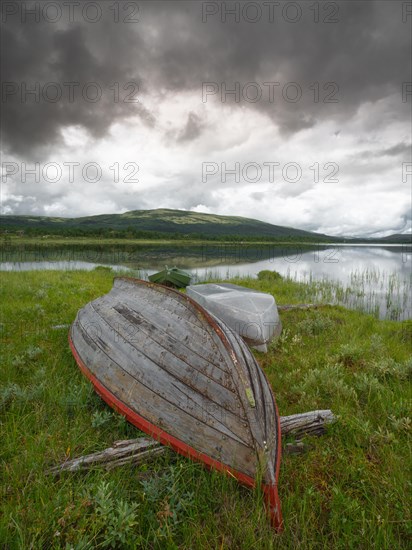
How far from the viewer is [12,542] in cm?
199

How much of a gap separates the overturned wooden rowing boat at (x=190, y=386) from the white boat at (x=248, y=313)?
113 inches

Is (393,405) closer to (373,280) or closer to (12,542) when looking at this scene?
(12,542)

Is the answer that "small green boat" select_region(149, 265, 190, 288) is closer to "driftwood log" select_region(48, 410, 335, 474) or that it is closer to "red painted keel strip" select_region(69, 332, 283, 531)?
"red painted keel strip" select_region(69, 332, 283, 531)

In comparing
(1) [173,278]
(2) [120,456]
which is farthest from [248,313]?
(1) [173,278]

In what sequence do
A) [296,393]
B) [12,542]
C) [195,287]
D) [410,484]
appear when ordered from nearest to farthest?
[12,542]
[410,484]
[296,393]
[195,287]

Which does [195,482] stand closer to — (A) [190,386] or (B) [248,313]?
(A) [190,386]

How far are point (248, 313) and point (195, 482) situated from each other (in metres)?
4.51

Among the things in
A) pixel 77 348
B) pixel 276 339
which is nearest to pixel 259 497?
pixel 77 348

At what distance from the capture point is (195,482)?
258cm

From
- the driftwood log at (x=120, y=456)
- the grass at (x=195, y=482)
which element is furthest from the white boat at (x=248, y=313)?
the driftwood log at (x=120, y=456)

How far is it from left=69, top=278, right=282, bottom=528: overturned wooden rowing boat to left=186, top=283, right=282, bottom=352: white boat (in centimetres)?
286

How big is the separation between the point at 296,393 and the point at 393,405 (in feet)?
4.51

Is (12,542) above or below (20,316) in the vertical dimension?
below

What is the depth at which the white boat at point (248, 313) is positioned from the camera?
6559 mm
